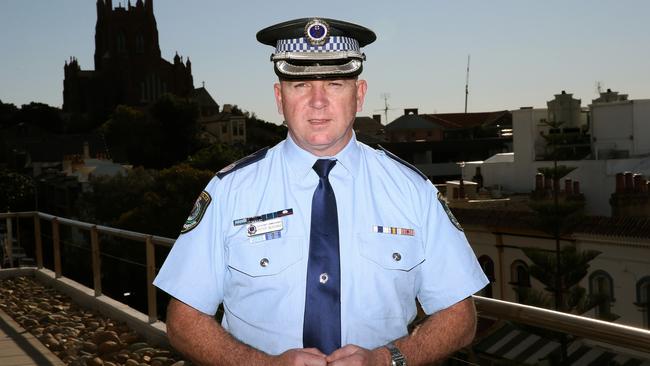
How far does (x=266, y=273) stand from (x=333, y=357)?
30 cm

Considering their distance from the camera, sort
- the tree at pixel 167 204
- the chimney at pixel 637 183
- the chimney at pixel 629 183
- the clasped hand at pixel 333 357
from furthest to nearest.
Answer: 1. the tree at pixel 167 204
2. the chimney at pixel 629 183
3. the chimney at pixel 637 183
4. the clasped hand at pixel 333 357

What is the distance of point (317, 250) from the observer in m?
2.14

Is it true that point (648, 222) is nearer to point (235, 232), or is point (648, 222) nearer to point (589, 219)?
point (589, 219)

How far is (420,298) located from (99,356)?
4.39 meters

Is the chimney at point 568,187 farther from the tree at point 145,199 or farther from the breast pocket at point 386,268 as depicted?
the breast pocket at point 386,268

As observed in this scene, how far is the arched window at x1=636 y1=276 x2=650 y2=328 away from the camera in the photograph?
980 inches

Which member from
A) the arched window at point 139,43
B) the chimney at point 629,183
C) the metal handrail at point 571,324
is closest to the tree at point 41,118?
the arched window at point 139,43

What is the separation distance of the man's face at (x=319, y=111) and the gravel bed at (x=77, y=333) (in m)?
3.56

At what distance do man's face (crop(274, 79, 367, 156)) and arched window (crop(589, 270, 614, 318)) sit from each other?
2582 centimetres

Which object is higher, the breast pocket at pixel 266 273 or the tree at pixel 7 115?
the tree at pixel 7 115

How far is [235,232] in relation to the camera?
2.16m

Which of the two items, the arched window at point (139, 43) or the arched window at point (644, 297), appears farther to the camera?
the arched window at point (139, 43)

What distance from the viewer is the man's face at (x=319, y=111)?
7.21ft

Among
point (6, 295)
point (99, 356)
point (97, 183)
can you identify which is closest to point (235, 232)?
point (99, 356)
